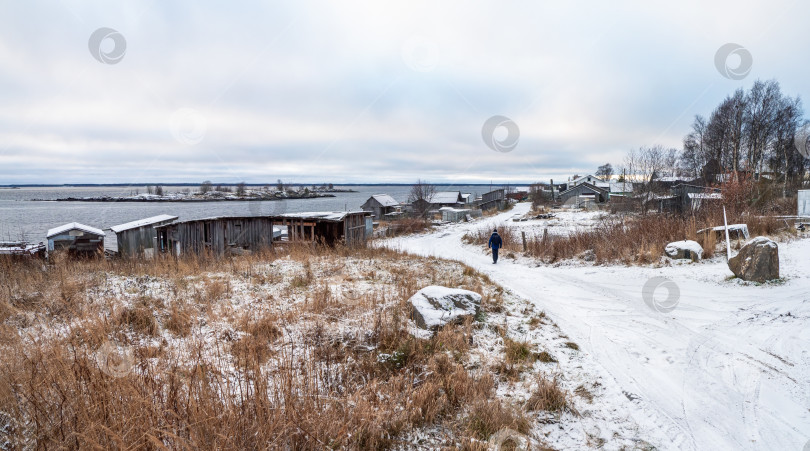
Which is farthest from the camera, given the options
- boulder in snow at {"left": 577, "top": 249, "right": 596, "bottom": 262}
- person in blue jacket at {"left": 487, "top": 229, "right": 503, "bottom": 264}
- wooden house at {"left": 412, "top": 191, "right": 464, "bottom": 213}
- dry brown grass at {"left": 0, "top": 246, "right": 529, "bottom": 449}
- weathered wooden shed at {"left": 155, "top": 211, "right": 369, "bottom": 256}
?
wooden house at {"left": 412, "top": 191, "right": 464, "bottom": 213}

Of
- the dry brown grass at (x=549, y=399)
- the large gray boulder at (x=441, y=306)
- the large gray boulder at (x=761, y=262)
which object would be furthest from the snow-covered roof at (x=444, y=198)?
the dry brown grass at (x=549, y=399)

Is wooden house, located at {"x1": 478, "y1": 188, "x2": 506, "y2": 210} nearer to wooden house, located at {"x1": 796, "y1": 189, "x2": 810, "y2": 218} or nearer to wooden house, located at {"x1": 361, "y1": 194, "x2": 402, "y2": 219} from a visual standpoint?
wooden house, located at {"x1": 361, "y1": 194, "x2": 402, "y2": 219}

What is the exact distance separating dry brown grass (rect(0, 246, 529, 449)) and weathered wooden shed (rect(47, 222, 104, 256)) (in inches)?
508

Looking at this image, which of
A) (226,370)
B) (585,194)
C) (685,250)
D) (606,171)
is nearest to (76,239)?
(226,370)

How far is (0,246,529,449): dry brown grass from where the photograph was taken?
10.1 feet

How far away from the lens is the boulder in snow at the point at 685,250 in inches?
463

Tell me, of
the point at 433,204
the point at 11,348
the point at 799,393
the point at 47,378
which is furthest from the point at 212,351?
the point at 433,204

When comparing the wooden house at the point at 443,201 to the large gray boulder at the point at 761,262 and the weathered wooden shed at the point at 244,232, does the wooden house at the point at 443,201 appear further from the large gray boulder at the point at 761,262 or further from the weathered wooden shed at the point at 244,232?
the large gray boulder at the point at 761,262

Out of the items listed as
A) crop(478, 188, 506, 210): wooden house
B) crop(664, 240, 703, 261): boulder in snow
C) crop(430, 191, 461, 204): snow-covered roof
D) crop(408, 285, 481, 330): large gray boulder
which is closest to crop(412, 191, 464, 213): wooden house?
crop(430, 191, 461, 204): snow-covered roof

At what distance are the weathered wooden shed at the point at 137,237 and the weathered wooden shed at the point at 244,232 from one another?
0.40 meters

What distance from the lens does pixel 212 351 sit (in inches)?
196

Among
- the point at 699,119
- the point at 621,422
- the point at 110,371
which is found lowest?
the point at 621,422

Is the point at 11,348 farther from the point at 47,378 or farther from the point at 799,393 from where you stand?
the point at 799,393

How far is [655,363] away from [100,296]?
33.2ft
